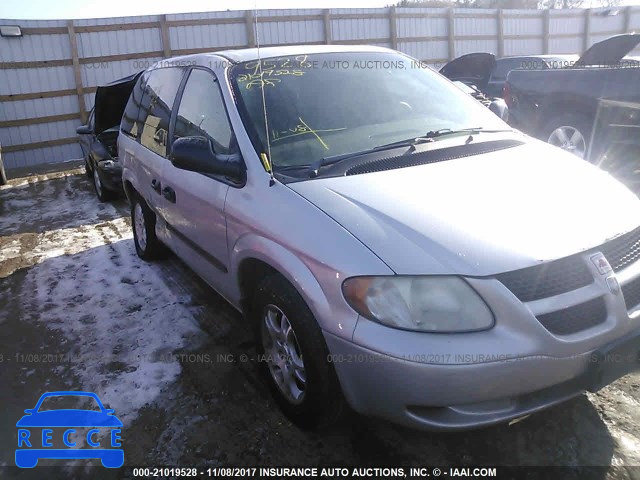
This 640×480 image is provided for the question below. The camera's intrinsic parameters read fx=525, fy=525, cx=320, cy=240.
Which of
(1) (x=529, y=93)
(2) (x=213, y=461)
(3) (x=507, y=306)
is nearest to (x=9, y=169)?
(1) (x=529, y=93)

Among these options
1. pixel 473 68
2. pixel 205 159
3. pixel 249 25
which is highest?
pixel 249 25

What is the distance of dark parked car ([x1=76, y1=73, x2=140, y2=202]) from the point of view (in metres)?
6.96

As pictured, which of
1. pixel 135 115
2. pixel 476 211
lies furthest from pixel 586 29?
pixel 476 211

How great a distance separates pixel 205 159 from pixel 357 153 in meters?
0.78

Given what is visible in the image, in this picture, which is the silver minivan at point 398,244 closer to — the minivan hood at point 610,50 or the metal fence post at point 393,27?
the minivan hood at point 610,50

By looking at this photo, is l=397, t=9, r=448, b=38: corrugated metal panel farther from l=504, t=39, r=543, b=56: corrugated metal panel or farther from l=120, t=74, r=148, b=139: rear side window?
l=120, t=74, r=148, b=139: rear side window

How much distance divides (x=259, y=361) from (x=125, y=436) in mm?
741

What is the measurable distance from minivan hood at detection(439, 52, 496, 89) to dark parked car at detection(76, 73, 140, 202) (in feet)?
20.3

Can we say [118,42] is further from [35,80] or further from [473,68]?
[473,68]

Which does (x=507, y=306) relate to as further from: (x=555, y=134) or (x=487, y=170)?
(x=555, y=134)

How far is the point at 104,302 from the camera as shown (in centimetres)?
413

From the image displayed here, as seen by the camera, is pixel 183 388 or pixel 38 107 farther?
pixel 38 107

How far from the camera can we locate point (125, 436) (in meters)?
2.57

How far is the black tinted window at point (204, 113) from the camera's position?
293cm
